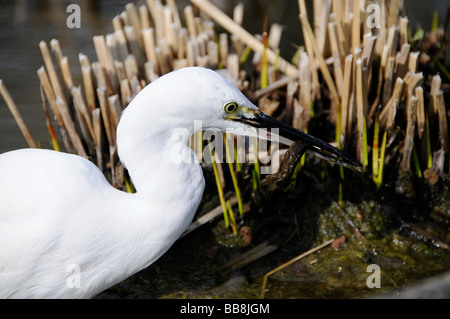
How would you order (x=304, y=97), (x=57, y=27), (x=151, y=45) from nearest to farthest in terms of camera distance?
1. (x=304, y=97)
2. (x=151, y=45)
3. (x=57, y=27)

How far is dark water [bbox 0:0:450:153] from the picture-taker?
179 inches

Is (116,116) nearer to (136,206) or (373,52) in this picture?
(136,206)

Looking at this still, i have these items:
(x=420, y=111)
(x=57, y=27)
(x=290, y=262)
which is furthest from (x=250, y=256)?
(x=57, y=27)

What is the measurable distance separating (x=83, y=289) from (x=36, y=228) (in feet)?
1.07

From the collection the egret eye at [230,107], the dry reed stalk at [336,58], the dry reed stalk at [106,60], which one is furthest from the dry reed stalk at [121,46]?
the egret eye at [230,107]

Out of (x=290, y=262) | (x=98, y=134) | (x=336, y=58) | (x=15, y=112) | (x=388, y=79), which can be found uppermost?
(x=336, y=58)

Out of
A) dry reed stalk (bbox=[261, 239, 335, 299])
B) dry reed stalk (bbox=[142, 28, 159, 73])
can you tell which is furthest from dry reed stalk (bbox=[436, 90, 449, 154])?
dry reed stalk (bbox=[142, 28, 159, 73])

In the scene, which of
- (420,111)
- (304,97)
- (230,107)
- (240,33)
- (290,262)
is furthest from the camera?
(240,33)

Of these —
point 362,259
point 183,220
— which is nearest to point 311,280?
point 362,259

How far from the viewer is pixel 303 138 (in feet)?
7.83

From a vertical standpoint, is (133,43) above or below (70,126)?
above

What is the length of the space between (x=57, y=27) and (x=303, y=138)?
11.9ft

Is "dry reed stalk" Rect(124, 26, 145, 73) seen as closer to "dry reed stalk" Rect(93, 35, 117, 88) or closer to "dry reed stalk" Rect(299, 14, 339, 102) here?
"dry reed stalk" Rect(93, 35, 117, 88)

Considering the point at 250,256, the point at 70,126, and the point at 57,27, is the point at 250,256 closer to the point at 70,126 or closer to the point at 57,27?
the point at 70,126
